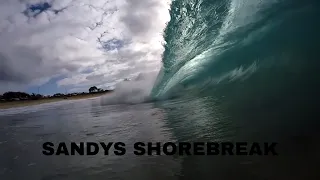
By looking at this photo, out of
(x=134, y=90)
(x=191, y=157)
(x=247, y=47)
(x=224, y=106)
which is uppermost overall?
(x=247, y=47)

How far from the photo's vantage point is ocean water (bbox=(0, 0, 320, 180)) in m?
3.28

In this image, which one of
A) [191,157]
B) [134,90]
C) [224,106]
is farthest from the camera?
[134,90]

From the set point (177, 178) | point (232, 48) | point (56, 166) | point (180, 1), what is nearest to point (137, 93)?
point (180, 1)

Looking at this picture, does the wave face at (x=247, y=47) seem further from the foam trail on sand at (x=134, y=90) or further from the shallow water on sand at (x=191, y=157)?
the foam trail on sand at (x=134, y=90)

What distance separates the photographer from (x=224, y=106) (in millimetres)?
6379

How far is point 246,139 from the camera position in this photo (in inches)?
155

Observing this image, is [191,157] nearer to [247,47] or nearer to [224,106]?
[224,106]

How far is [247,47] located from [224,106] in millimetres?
2505

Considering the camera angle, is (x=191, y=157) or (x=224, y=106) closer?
(x=191, y=157)

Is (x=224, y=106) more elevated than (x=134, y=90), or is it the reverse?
(x=134, y=90)

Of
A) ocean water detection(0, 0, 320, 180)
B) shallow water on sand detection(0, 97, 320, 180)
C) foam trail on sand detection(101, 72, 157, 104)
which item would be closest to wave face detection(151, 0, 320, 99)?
A: ocean water detection(0, 0, 320, 180)

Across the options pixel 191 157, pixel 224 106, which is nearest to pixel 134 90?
pixel 224 106

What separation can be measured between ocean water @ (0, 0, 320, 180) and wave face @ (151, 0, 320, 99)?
29 mm

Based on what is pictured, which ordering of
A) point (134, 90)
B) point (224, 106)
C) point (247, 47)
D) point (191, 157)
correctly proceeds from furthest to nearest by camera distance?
point (134, 90) → point (247, 47) → point (224, 106) → point (191, 157)
